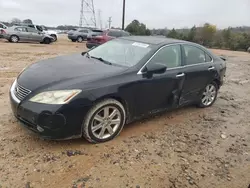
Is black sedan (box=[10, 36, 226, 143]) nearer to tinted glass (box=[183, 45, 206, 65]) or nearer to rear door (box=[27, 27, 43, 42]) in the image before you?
tinted glass (box=[183, 45, 206, 65])

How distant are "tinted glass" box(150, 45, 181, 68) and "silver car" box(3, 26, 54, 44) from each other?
17.7 m

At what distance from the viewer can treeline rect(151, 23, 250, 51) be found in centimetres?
2980

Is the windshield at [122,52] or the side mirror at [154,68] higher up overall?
the windshield at [122,52]

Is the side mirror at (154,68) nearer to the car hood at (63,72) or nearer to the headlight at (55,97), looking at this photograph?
the car hood at (63,72)

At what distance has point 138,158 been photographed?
3.26 metres

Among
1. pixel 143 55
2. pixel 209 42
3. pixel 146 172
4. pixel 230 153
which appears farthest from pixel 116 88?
pixel 209 42

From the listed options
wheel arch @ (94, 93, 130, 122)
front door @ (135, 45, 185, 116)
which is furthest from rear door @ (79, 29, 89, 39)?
wheel arch @ (94, 93, 130, 122)

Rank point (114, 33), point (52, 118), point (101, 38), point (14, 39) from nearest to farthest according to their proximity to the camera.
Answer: point (52, 118)
point (101, 38)
point (114, 33)
point (14, 39)

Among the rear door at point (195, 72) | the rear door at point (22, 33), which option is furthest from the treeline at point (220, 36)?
the rear door at point (195, 72)

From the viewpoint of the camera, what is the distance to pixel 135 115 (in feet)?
12.7

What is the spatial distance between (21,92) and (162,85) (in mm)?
2141

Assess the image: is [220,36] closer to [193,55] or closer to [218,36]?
[218,36]

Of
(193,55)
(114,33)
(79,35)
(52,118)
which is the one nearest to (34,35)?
(79,35)

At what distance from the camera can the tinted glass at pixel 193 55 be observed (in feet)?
15.2
